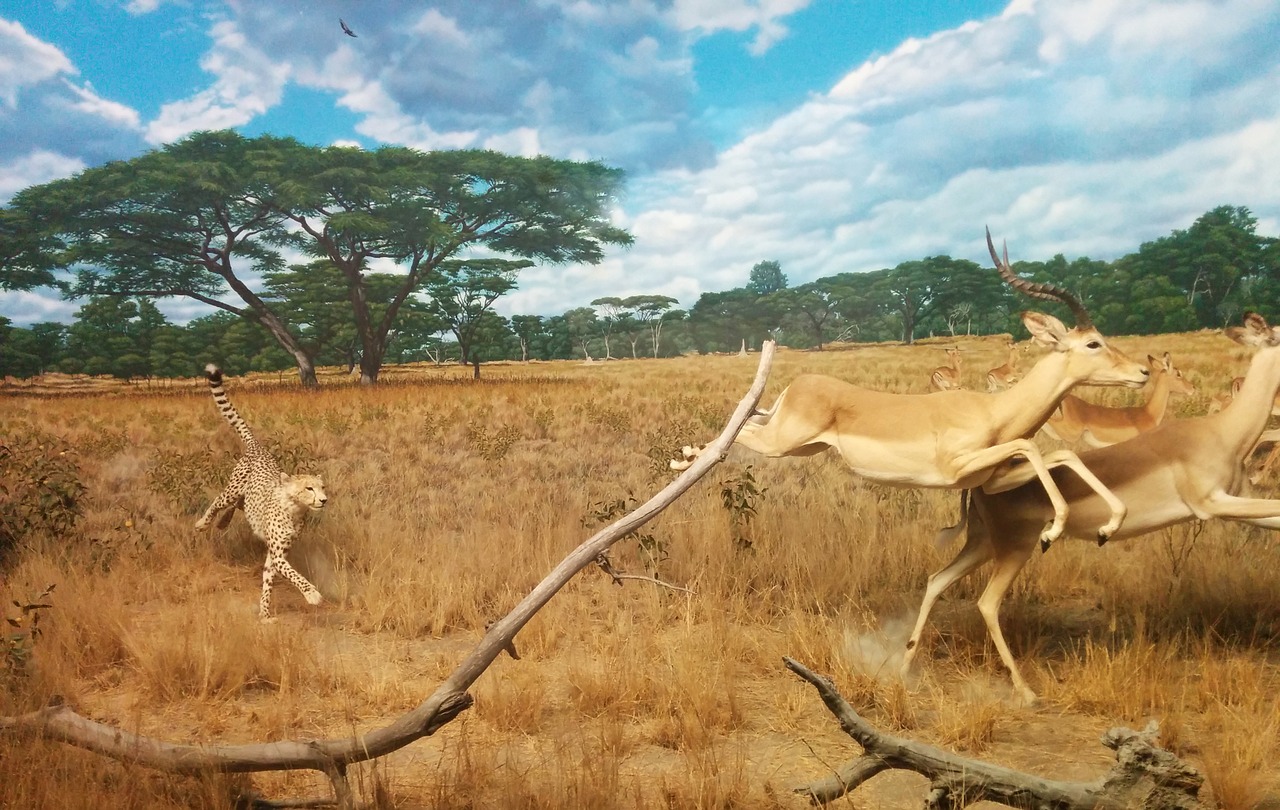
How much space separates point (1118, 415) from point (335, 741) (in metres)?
4.19

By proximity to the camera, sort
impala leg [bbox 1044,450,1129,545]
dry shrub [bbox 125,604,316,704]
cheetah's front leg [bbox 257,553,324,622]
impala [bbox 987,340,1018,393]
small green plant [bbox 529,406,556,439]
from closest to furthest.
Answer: impala leg [bbox 1044,450,1129,545] < dry shrub [bbox 125,604,316,704] < cheetah's front leg [bbox 257,553,324,622] < impala [bbox 987,340,1018,393] < small green plant [bbox 529,406,556,439]

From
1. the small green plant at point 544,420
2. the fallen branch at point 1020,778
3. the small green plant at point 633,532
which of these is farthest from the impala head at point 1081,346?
the small green plant at point 544,420

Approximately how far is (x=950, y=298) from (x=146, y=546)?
5.21m

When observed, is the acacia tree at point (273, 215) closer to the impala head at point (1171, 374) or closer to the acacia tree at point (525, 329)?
the acacia tree at point (525, 329)

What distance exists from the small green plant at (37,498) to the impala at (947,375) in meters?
5.09

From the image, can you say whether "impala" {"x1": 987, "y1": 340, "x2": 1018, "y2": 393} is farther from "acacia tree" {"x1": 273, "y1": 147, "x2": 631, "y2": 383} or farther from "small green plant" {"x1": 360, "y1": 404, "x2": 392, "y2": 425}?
"small green plant" {"x1": 360, "y1": 404, "x2": 392, "y2": 425}

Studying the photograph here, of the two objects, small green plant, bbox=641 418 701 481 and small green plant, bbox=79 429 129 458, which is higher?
small green plant, bbox=79 429 129 458

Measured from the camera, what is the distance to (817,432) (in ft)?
9.04

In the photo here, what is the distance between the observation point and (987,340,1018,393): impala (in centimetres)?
490

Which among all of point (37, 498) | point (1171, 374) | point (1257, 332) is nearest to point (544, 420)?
point (37, 498)

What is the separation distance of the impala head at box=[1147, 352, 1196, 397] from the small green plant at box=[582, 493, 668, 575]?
272 cm

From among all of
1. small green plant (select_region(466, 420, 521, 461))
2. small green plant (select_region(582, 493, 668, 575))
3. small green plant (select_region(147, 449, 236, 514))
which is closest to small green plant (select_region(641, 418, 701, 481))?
small green plant (select_region(582, 493, 668, 575))

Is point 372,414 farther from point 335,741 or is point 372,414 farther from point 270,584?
point 335,741

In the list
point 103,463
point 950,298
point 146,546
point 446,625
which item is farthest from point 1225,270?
point 103,463
